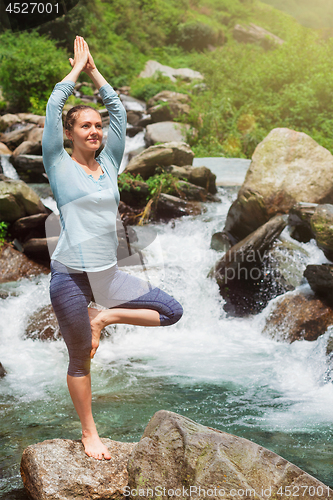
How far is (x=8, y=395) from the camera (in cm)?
416

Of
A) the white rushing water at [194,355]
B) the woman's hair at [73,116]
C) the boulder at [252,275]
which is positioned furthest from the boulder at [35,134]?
the woman's hair at [73,116]

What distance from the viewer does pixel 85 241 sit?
2.07 m

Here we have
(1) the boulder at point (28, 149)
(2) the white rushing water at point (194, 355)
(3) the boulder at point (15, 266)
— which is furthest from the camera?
(1) the boulder at point (28, 149)

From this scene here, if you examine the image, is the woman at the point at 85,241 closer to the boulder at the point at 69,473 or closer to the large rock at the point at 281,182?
the boulder at the point at 69,473

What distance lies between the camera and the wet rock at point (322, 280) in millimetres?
5523

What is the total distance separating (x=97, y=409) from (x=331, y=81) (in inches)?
555

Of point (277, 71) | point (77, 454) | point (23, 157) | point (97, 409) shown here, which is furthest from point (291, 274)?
point (277, 71)

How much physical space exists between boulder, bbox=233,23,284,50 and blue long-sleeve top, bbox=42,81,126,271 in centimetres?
2830

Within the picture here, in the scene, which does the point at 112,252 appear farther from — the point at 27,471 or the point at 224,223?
the point at 224,223

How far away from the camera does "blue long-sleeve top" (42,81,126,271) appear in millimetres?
2055

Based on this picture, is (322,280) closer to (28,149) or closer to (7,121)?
(28,149)

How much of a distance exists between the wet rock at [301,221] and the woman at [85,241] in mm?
5020

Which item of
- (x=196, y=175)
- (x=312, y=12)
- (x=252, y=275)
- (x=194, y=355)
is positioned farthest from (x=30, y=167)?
(x=312, y=12)

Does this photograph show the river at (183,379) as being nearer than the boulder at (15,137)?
Yes
